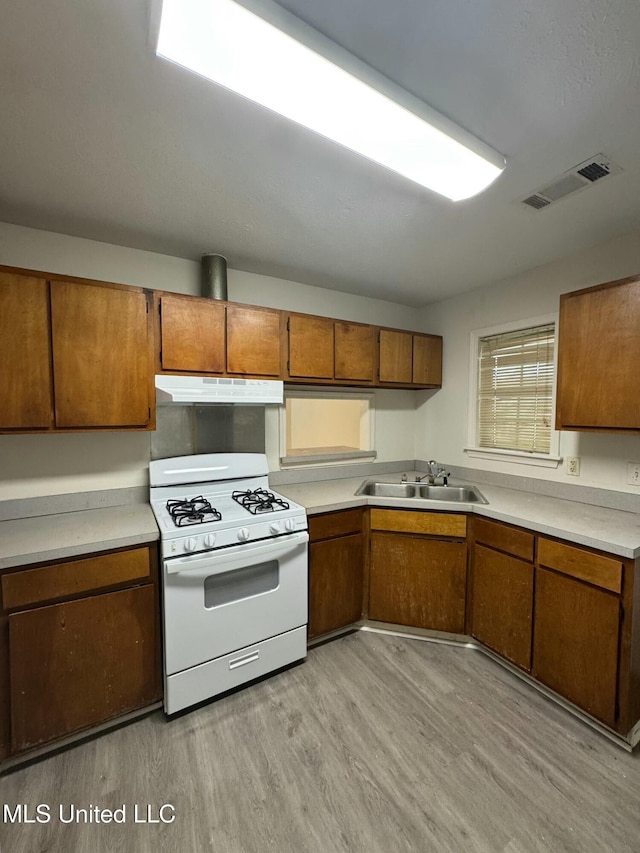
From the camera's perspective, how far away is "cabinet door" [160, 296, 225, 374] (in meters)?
1.98

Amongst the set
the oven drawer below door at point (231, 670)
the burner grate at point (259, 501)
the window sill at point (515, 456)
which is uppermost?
the window sill at point (515, 456)

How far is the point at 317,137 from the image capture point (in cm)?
127

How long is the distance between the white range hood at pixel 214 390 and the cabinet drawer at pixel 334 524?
2.57 feet

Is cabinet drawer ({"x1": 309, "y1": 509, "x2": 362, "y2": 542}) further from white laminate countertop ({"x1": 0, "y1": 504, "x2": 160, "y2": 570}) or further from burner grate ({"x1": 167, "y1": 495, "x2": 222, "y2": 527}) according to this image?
white laminate countertop ({"x1": 0, "y1": 504, "x2": 160, "y2": 570})

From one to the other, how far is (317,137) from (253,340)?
115 centimetres

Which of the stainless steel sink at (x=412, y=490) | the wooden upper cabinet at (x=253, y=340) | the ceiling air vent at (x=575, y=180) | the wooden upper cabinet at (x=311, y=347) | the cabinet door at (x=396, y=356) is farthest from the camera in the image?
the cabinet door at (x=396, y=356)

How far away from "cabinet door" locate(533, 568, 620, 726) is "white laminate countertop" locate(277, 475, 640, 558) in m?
0.23

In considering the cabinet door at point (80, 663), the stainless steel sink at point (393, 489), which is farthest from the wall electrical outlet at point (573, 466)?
the cabinet door at point (80, 663)

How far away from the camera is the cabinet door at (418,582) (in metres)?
2.26

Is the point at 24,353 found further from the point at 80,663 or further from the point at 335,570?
the point at 335,570

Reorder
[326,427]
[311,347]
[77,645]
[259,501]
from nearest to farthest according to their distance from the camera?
[77,645] → [259,501] → [311,347] → [326,427]

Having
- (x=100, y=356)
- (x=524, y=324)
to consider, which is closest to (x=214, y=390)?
(x=100, y=356)

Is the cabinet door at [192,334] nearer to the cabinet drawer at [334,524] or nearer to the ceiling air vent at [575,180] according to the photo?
the cabinet drawer at [334,524]

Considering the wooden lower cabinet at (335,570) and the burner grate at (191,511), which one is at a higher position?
the burner grate at (191,511)
